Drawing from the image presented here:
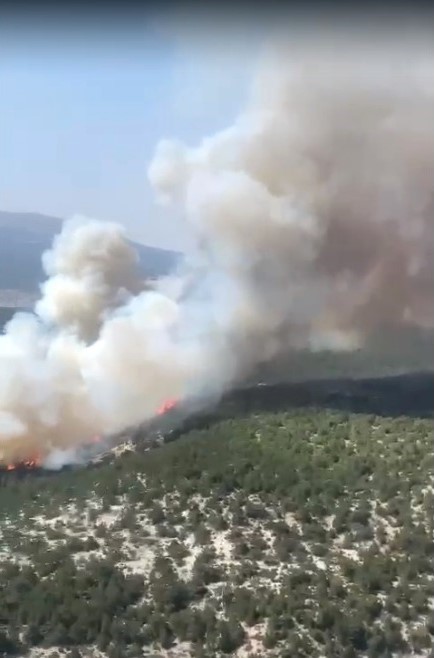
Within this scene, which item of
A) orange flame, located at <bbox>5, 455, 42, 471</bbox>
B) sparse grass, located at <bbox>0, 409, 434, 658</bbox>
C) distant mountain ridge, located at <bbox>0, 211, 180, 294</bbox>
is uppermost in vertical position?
distant mountain ridge, located at <bbox>0, 211, 180, 294</bbox>

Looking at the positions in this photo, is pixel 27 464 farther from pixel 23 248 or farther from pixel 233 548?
pixel 23 248

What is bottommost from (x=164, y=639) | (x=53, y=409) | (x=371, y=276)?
(x=164, y=639)

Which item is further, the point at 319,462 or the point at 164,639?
the point at 319,462

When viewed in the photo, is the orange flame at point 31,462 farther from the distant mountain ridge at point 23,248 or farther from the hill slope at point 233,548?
the distant mountain ridge at point 23,248

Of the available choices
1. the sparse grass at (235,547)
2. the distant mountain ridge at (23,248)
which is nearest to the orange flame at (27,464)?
the sparse grass at (235,547)

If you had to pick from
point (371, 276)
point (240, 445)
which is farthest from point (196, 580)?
point (371, 276)

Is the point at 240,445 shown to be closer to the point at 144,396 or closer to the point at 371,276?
the point at 144,396

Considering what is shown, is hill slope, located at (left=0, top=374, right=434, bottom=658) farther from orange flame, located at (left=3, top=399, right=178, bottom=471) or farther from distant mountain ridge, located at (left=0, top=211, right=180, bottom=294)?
distant mountain ridge, located at (left=0, top=211, right=180, bottom=294)

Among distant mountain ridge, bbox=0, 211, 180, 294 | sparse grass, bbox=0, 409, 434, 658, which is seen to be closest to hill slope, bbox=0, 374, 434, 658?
sparse grass, bbox=0, 409, 434, 658
